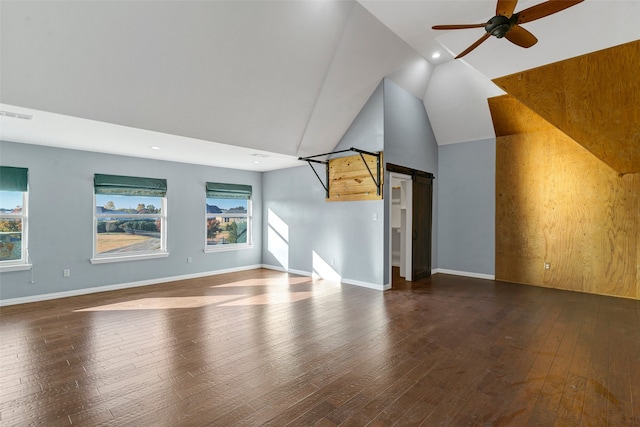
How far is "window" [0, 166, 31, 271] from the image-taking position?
465cm

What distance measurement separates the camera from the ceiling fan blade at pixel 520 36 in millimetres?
2656

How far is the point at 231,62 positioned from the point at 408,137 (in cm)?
362

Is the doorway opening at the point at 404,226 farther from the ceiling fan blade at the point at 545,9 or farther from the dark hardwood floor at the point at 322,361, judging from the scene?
the ceiling fan blade at the point at 545,9

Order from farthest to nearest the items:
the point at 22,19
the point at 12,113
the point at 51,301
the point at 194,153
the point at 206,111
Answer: the point at 194,153, the point at 51,301, the point at 206,111, the point at 12,113, the point at 22,19

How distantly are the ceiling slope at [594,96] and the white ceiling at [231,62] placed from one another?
163 mm

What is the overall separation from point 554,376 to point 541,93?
3167 millimetres

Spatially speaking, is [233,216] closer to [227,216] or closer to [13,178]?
[227,216]

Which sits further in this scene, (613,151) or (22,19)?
(613,151)

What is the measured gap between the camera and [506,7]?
96.7 inches

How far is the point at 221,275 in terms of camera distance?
6.95 meters

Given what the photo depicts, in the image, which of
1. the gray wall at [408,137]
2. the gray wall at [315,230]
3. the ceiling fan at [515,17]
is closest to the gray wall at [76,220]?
the gray wall at [315,230]

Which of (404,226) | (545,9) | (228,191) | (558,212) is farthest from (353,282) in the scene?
(545,9)

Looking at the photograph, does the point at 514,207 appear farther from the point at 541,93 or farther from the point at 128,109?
the point at 128,109

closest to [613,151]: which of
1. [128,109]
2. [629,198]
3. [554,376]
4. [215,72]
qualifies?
[629,198]
